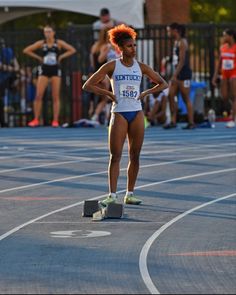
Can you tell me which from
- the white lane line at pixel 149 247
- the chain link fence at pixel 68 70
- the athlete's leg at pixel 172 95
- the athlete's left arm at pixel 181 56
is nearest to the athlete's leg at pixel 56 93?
the chain link fence at pixel 68 70

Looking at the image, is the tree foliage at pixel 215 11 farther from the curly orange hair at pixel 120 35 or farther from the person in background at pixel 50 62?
the curly orange hair at pixel 120 35

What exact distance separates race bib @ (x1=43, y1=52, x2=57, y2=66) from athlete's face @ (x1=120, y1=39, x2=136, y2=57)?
1250cm

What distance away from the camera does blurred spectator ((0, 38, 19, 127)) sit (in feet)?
92.1

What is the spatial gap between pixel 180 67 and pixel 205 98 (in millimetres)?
3977

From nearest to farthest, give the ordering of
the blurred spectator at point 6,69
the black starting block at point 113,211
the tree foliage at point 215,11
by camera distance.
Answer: the black starting block at point 113,211
the blurred spectator at point 6,69
the tree foliage at point 215,11

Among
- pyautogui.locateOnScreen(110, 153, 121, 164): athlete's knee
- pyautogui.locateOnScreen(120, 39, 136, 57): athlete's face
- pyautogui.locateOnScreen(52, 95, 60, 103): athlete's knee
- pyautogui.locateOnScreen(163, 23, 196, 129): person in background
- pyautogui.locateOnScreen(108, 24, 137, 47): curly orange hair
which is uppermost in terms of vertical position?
pyautogui.locateOnScreen(108, 24, 137, 47): curly orange hair

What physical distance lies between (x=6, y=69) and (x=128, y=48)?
47.0 feet

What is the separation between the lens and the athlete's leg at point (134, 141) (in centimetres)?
1430

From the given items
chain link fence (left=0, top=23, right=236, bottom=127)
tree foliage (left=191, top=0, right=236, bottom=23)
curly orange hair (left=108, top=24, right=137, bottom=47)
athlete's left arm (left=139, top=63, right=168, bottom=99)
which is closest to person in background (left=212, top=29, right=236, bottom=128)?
chain link fence (left=0, top=23, right=236, bottom=127)

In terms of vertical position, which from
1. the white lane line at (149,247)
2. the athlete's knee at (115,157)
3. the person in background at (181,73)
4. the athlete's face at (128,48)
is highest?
the athlete's face at (128,48)

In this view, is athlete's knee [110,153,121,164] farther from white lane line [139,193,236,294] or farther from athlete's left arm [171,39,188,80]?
athlete's left arm [171,39,188,80]

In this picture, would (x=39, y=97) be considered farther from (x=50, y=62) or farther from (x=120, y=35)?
(x=120, y=35)

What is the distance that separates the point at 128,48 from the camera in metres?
14.1

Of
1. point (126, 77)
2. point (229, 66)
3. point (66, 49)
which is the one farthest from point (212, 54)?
point (126, 77)
